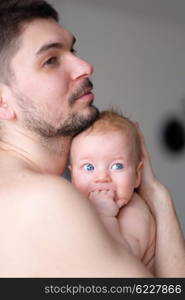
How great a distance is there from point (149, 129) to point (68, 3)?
1210mm

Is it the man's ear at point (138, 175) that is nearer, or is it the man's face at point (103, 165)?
the man's face at point (103, 165)

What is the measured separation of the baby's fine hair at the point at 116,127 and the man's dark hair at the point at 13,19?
0.31m

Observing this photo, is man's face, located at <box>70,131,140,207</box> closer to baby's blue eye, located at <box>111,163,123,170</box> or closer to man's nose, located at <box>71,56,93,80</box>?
baby's blue eye, located at <box>111,163,123,170</box>

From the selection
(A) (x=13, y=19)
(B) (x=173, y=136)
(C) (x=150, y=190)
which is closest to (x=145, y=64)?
(B) (x=173, y=136)

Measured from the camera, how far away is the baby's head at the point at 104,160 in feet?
4.83

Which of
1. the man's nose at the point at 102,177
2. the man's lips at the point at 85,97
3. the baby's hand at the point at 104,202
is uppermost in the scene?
the man's lips at the point at 85,97

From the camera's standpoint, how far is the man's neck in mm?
1517

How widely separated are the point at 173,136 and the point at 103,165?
289cm

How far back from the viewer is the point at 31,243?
1124mm

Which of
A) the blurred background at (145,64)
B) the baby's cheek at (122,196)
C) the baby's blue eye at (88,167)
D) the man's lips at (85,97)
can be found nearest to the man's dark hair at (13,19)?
the man's lips at (85,97)

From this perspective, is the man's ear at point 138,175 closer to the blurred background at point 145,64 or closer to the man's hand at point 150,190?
the man's hand at point 150,190

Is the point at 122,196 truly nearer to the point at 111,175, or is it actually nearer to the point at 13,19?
the point at 111,175

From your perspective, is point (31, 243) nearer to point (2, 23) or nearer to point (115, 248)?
point (115, 248)

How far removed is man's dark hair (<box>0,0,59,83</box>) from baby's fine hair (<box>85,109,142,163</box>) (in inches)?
12.1
